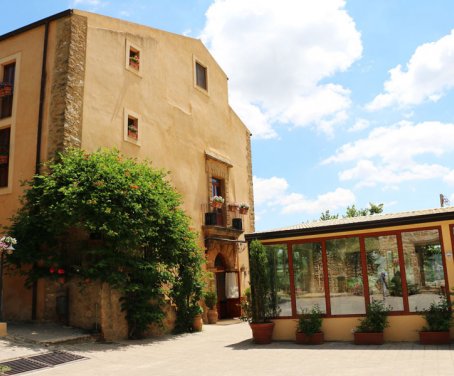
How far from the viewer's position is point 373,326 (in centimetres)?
977

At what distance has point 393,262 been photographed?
10117 millimetres

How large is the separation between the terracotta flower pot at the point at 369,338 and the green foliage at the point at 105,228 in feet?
16.8

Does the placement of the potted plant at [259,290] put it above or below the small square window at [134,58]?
below

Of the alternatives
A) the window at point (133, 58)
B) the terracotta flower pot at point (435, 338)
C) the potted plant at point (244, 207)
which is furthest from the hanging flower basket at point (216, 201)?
the terracotta flower pot at point (435, 338)

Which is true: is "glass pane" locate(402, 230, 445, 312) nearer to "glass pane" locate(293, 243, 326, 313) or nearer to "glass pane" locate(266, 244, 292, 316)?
"glass pane" locate(293, 243, 326, 313)

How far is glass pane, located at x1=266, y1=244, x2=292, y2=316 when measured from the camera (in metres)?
11.0

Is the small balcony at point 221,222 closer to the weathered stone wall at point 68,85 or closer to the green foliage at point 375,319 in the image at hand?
the weathered stone wall at point 68,85

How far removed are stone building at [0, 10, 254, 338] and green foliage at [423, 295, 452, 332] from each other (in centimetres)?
720

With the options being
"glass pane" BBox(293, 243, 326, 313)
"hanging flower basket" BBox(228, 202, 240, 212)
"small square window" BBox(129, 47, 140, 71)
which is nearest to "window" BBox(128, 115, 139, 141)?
"small square window" BBox(129, 47, 140, 71)

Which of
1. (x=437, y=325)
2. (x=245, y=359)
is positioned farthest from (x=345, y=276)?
(x=245, y=359)

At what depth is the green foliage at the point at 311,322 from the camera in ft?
33.7

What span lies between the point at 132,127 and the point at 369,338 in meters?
9.75

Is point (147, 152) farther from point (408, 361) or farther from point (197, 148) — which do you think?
point (408, 361)

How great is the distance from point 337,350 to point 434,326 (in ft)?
6.56
